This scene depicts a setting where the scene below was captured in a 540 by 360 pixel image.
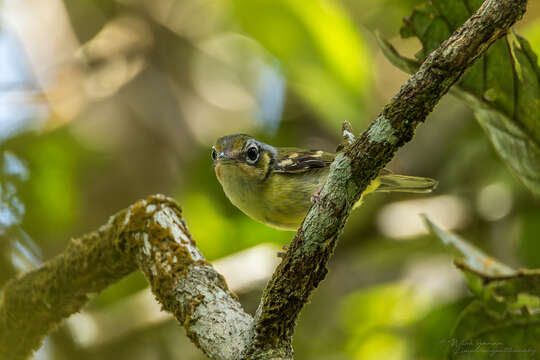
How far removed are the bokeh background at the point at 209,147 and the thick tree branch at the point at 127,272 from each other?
0.17 metres

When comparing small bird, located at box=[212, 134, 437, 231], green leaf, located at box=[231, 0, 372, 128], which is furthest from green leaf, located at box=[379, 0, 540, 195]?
green leaf, located at box=[231, 0, 372, 128]

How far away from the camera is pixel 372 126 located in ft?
5.86

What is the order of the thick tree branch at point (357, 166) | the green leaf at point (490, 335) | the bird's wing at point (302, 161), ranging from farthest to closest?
the bird's wing at point (302, 161) → the green leaf at point (490, 335) → the thick tree branch at point (357, 166)

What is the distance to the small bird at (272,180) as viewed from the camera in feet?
10.5

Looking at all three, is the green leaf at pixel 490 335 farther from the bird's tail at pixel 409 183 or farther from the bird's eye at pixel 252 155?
the bird's eye at pixel 252 155

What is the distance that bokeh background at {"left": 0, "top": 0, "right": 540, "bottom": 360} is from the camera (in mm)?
3854

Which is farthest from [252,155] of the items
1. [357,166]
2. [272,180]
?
[357,166]

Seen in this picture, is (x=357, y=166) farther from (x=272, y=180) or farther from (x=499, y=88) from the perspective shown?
(x=272, y=180)

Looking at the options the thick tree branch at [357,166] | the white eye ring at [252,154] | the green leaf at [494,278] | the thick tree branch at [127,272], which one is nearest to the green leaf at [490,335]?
the green leaf at [494,278]

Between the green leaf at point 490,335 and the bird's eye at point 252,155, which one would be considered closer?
the green leaf at point 490,335

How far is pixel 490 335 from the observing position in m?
2.27

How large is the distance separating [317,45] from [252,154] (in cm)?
99

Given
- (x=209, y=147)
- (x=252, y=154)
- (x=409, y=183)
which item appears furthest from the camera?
(x=209, y=147)

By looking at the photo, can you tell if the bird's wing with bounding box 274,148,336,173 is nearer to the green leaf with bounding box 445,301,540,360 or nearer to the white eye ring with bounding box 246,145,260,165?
the white eye ring with bounding box 246,145,260,165
